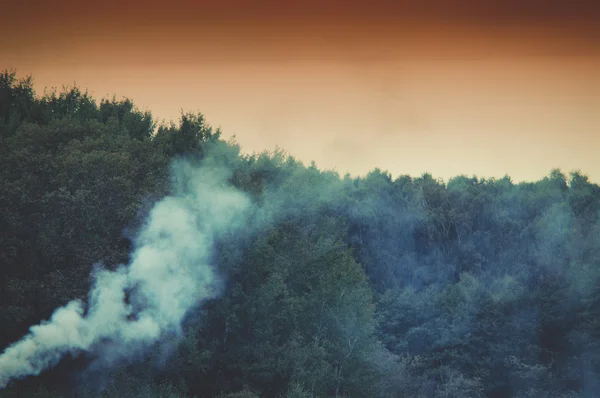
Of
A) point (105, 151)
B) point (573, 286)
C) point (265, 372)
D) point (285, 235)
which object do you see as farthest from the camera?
point (573, 286)

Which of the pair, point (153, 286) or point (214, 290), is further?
point (214, 290)

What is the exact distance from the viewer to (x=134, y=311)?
41031 millimetres

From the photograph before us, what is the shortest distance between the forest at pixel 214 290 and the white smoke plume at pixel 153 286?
102mm

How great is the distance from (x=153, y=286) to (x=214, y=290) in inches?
300

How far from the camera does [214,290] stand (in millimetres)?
49531

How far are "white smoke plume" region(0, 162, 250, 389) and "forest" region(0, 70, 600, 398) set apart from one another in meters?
0.10

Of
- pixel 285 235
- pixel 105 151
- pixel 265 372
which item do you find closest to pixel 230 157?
pixel 285 235

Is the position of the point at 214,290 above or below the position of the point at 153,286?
above

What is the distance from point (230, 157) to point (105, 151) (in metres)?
10.6

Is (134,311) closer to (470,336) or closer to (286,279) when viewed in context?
(286,279)

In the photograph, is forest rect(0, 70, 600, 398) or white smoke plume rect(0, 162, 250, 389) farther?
forest rect(0, 70, 600, 398)

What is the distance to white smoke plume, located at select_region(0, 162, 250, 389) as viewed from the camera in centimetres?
3616

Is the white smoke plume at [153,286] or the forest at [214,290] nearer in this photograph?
the white smoke plume at [153,286]

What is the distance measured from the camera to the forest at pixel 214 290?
41625mm
